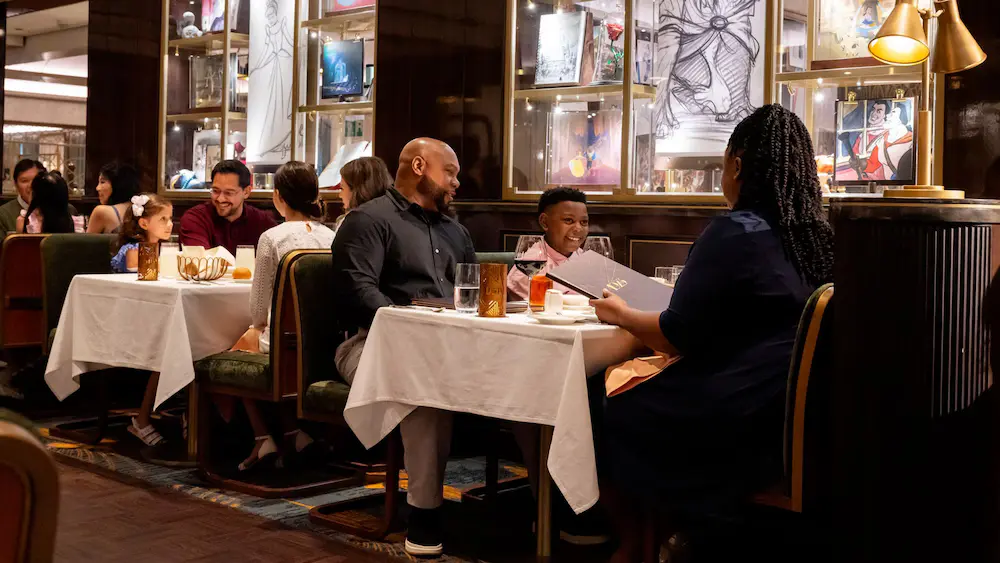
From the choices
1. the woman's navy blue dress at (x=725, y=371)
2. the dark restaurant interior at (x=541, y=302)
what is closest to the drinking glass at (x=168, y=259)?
the dark restaurant interior at (x=541, y=302)

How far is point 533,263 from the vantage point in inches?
130

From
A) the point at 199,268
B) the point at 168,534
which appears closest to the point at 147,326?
the point at 199,268

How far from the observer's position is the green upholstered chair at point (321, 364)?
3.65 metres

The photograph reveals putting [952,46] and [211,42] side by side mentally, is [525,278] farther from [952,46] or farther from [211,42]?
[211,42]

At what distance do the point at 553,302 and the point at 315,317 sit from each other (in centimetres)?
105

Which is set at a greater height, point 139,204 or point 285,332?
point 139,204

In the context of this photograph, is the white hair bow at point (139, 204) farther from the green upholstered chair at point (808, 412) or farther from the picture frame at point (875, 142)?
the green upholstered chair at point (808, 412)

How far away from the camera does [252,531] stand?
360 centimetres

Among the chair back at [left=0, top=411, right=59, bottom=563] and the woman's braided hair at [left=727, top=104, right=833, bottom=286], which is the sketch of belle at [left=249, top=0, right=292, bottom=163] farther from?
the chair back at [left=0, top=411, right=59, bottom=563]

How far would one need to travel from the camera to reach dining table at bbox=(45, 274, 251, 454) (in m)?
4.18

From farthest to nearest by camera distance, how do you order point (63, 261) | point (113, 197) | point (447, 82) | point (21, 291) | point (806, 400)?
point (113, 197)
point (447, 82)
point (21, 291)
point (63, 261)
point (806, 400)

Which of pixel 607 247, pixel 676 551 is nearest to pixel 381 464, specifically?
pixel 607 247

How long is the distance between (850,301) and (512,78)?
12.3 ft

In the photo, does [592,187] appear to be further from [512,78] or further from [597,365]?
[597,365]
